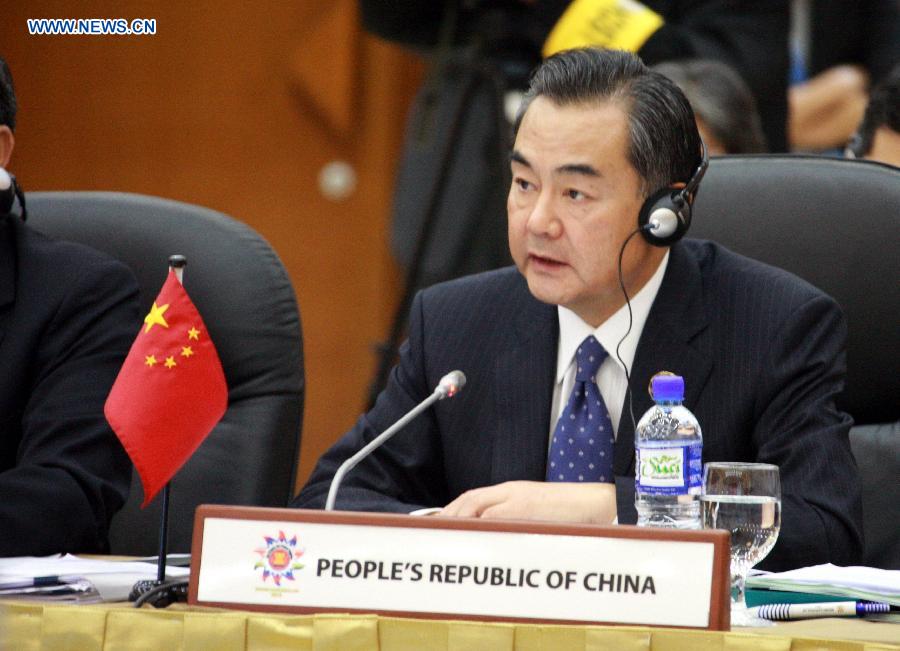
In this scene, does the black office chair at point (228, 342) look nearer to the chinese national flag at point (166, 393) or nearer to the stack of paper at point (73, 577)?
the stack of paper at point (73, 577)

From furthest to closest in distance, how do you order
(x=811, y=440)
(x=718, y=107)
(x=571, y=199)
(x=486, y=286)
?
(x=718, y=107) → (x=486, y=286) → (x=571, y=199) → (x=811, y=440)

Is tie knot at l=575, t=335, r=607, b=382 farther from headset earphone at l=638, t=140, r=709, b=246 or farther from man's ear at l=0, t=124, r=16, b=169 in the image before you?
man's ear at l=0, t=124, r=16, b=169

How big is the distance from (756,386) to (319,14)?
2266 millimetres

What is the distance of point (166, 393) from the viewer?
1.36 meters

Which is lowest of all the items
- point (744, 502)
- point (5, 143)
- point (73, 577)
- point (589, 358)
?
point (73, 577)

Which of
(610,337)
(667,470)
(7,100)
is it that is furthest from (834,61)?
(667,470)

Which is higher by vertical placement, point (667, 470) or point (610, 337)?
point (610, 337)

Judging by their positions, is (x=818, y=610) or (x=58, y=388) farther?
(x=58, y=388)

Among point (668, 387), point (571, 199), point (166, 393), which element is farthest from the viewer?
point (571, 199)

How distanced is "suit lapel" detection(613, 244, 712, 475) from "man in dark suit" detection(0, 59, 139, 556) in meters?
0.66

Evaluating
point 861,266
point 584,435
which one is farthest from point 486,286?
point 861,266

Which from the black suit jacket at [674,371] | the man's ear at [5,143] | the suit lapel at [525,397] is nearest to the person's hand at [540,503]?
the black suit jacket at [674,371]

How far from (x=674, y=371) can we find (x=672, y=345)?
4 centimetres

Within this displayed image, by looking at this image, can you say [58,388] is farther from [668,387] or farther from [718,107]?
[718,107]
